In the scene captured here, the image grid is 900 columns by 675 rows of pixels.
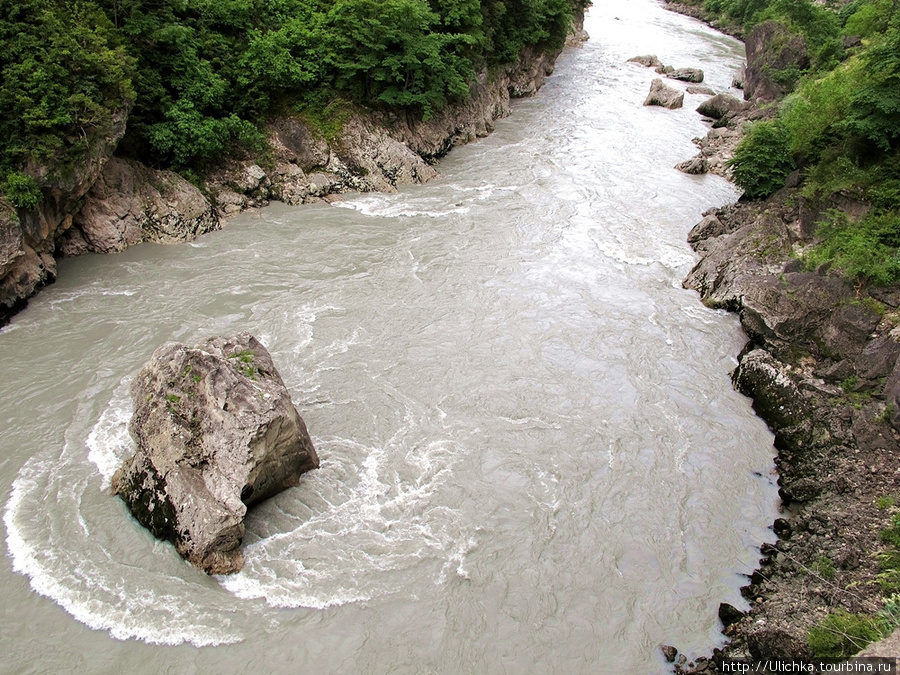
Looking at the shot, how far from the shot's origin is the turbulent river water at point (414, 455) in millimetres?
9539

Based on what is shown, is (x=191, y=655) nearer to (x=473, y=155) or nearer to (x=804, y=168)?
(x=804, y=168)

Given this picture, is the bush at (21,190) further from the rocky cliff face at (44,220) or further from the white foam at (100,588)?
the white foam at (100,588)

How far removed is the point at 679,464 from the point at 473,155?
2213 centimetres

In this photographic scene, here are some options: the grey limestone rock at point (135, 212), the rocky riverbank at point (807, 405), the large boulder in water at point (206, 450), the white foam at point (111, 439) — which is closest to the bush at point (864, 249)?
the rocky riverbank at point (807, 405)

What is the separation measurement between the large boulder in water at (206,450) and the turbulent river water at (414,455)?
45 cm

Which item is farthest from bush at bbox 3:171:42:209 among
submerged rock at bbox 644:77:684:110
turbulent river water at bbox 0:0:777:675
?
submerged rock at bbox 644:77:684:110

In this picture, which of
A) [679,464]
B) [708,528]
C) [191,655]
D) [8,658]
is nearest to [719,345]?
[679,464]

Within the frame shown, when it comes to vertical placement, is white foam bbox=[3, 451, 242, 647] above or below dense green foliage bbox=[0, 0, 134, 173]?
below

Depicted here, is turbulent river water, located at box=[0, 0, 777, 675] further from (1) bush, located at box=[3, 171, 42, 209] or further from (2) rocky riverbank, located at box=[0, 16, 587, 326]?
(1) bush, located at box=[3, 171, 42, 209]

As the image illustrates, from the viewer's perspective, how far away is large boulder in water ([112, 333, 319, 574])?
10180 millimetres

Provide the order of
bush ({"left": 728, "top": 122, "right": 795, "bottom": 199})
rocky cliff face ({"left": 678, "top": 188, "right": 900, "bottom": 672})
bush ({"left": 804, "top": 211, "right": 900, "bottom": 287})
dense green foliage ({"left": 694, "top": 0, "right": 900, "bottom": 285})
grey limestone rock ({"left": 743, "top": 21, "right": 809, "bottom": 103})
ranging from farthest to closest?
grey limestone rock ({"left": 743, "top": 21, "right": 809, "bottom": 103}) < bush ({"left": 728, "top": 122, "right": 795, "bottom": 199}) < dense green foliage ({"left": 694, "top": 0, "right": 900, "bottom": 285}) < bush ({"left": 804, "top": 211, "right": 900, "bottom": 287}) < rocky cliff face ({"left": 678, "top": 188, "right": 900, "bottom": 672})

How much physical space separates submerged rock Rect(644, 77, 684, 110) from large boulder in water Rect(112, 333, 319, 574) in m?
38.9

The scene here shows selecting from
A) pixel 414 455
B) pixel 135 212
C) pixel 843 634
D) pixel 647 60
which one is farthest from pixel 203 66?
pixel 647 60

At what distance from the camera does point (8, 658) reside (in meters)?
8.82
